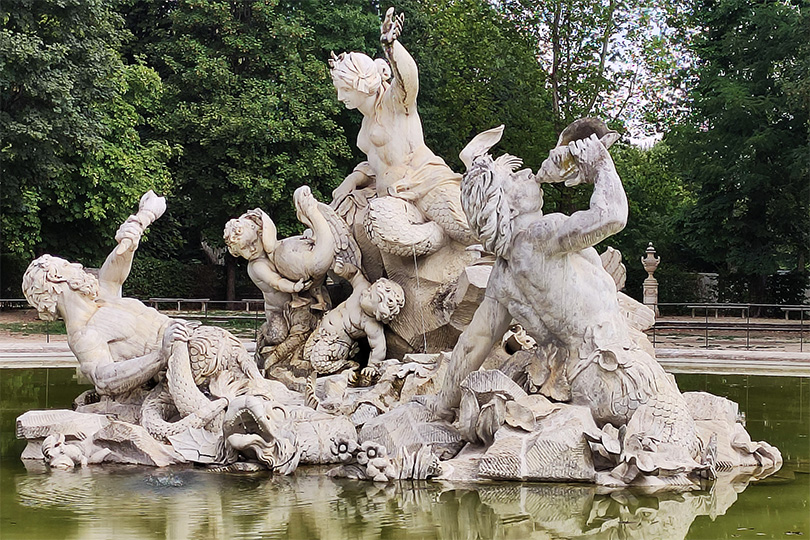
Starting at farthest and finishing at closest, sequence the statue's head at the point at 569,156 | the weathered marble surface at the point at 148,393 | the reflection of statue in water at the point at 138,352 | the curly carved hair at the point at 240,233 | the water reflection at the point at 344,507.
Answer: the curly carved hair at the point at 240,233 → the reflection of statue in water at the point at 138,352 → the weathered marble surface at the point at 148,393 → the statue's head at the point at 569,156 → the water reflection at the point at 344,507

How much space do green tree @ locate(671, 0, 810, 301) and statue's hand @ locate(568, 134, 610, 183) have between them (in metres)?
21.5

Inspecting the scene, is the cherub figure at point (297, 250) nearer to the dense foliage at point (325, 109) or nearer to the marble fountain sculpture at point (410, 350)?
the marble fountain sculpture at point (410, 350)

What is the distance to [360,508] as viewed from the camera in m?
6.29

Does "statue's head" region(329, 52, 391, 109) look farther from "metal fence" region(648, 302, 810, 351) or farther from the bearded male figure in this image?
"metal fence" region(648, 302, 810, 351)

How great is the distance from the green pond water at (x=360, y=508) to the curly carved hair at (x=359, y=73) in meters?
3.82

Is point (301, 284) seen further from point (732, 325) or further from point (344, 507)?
point (732, 325)

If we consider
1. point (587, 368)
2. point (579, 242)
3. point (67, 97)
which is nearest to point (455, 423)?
point (587, 368)

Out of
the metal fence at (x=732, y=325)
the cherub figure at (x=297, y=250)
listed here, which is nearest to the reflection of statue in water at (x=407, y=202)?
the cherub figure at (x=297, y=250)

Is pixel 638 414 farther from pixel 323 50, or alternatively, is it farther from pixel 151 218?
pixel 323 50

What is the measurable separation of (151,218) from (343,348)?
1863mm

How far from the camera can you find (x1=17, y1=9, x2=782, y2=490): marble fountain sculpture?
701 cm

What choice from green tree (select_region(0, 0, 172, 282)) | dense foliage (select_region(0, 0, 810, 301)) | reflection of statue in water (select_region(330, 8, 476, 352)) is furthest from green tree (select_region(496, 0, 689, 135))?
reflection of statue in water (select_region(330, 8, 476, 352))

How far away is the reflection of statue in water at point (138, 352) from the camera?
8.14m

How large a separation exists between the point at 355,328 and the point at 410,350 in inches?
19.0
